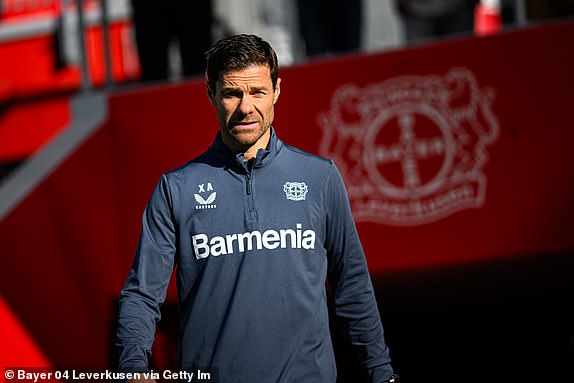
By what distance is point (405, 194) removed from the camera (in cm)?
413

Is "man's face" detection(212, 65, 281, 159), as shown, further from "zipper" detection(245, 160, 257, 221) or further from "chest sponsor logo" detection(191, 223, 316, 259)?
"chest sponsor logo" detection(191, 223, 316, 259)

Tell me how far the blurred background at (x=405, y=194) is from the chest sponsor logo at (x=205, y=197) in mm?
1657

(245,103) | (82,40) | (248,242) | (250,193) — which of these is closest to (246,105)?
(245,103)

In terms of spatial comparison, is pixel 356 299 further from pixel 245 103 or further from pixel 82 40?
pixel 82 40

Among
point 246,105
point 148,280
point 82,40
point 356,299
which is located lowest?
point 356,299

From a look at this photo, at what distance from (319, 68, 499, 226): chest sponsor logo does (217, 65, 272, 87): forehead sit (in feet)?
7.08

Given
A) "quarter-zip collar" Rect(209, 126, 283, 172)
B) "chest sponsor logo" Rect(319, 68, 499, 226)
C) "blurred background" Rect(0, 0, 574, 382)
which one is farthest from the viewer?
"chest sponsor logo" Rect(319, 68, 499, 226)

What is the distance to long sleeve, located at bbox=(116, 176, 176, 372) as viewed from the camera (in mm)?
2035

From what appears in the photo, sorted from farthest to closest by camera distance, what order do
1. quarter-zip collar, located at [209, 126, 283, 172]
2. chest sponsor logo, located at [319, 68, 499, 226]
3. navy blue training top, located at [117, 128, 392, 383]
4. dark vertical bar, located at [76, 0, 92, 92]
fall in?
dark vertical bar, located at [76, 0, 92, 92] → chest sponsor logo, located at [319, 68, 499, 226] → quarter-zip collar, located at [209, 126, 283, 172] → navy blue training top, located at [117, 128, 392, 383]

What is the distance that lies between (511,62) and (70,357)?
268 cm

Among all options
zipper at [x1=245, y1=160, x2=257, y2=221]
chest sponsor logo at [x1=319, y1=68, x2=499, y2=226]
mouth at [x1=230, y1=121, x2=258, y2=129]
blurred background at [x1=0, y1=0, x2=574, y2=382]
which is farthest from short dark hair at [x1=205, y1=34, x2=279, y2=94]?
chest sponsor logo at [x1=319, y1=68, x2=499, y2=226]

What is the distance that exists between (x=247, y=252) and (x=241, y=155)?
273mm

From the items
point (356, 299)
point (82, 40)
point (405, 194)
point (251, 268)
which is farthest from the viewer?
point (82, 40)

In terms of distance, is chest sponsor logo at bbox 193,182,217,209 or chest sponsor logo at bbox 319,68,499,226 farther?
chest sponsor logo at bbox 319,68,499,226
